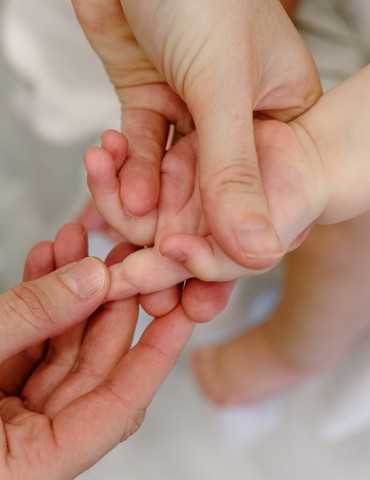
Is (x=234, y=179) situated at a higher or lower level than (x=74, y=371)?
higher

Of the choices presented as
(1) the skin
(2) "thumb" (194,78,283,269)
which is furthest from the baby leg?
(2) "thumb" (194,78,283,269)

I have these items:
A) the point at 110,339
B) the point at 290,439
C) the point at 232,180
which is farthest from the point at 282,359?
the point at 232,180

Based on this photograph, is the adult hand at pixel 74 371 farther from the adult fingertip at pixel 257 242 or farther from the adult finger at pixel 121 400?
the adult fingertip at pixel 257 242

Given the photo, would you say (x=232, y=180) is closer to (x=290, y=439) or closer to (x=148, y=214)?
(x=148, y=214)

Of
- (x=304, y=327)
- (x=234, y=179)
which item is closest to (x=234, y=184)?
(x=234, y=179)

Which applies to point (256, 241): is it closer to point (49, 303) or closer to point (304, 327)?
point (49, 303)

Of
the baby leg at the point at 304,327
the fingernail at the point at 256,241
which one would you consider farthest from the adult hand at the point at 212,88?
the baby leg at the point at 304,327

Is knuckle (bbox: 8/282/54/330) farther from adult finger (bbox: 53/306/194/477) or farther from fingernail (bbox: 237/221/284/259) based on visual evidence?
fingernail (bbox: 237/221/284/259)
